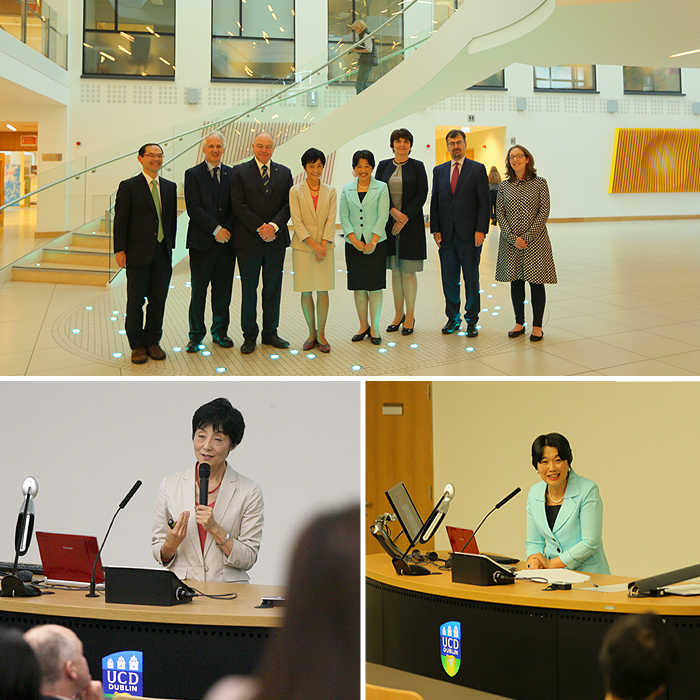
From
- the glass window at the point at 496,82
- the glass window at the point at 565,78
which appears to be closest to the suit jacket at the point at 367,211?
the glass window at the point at 496,82

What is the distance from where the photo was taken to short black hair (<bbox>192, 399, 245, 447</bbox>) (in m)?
3.31

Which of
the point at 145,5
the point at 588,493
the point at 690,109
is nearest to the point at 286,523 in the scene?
the point at 588,493

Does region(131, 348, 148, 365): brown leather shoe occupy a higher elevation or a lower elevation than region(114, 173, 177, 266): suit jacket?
lower

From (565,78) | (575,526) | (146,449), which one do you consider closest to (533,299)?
(575,526)

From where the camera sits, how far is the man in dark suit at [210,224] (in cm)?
493

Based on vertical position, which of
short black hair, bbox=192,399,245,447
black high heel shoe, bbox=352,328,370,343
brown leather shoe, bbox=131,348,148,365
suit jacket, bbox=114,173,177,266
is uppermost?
suit jacket, bbox=114,173,177,266

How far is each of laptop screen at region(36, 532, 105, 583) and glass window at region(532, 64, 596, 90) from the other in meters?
18.1

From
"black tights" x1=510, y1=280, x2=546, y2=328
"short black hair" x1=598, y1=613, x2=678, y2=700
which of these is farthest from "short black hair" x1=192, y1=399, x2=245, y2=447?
"black tights" x1=510, y1=280, x2=546, y2=328

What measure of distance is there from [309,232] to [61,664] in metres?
3.34

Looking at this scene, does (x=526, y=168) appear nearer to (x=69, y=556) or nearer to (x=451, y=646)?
(x=451, y=646)

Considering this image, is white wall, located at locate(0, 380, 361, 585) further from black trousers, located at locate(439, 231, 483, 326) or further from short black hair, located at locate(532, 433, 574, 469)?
black trousers, located at locate(439, 231, 483, 326)

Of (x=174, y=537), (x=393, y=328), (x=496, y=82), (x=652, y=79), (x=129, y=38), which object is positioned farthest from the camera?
(x=652, y=79)

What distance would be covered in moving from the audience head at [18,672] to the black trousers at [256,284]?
9.35 ft

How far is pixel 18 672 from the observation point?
2.32 m
